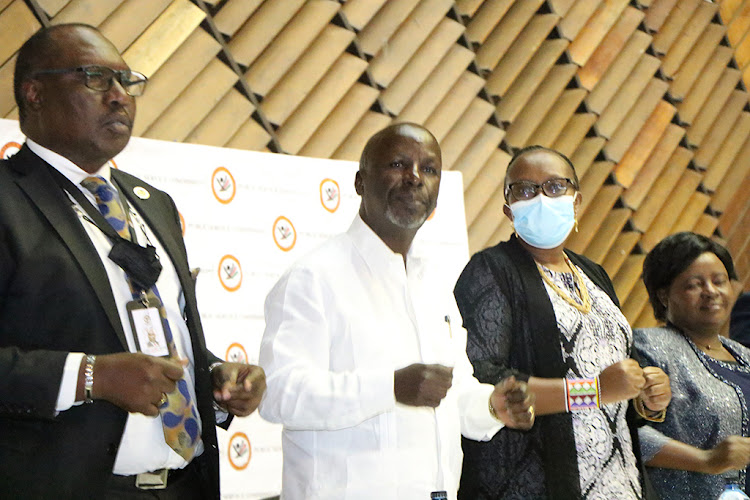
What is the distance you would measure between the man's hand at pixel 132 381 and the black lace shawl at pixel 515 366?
1007mm

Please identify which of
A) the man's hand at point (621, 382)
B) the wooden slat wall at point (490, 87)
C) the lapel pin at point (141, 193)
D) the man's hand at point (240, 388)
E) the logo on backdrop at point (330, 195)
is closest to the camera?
the man's hand at point (240, 388)

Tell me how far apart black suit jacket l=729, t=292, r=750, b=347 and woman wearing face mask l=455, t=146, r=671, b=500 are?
121 cm

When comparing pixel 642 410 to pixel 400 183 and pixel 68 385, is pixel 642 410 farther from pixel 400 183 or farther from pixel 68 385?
pixel 68 385

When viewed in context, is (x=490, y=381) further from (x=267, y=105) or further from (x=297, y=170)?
(x=267, y=105)

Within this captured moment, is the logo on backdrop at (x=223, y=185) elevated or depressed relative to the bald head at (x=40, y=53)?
elevated

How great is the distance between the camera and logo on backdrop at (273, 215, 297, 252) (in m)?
3.46

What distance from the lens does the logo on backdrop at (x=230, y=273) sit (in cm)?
329

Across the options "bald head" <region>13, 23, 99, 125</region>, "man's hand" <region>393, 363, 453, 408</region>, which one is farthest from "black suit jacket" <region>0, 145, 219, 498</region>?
"man's hand" <region>393, 363, 453, 408</region>

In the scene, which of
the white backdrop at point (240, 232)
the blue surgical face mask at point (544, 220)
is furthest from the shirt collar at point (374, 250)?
the white backdrop at point (240, 232)

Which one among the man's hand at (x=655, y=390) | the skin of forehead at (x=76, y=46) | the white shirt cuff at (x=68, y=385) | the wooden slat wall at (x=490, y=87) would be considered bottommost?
the white shirt cuff at (x=68, y=385)

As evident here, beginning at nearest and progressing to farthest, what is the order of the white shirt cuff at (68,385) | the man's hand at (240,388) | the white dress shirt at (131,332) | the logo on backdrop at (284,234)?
1. the white shirt cuff at (68,385)
2. the white dress shirt at (131,332)
3. the man's hand at (240,388)
4. the logo on backdrop at (284,234)

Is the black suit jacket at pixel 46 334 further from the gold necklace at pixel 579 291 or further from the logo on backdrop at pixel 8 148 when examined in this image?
the gold necklace at pixel 579 291

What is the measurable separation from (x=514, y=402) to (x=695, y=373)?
3.97 ft

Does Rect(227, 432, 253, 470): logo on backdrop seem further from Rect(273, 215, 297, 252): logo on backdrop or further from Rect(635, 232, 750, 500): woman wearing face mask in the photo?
Rect(635, 232, 750, 500): woman wearing face mask
